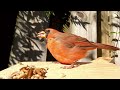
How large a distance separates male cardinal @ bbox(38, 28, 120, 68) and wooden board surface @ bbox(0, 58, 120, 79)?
82mm

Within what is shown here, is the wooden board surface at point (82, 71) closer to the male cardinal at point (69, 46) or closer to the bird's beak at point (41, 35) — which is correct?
the male cardinal at point (69, 46)

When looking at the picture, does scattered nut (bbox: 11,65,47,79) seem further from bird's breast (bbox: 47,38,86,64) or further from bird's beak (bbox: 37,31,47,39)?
bird's beak (bbox: 37,31,47,39)

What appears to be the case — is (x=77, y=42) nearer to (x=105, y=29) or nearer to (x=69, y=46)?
(x=69, y=46)

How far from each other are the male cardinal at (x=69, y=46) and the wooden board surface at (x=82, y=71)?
3.2 inches

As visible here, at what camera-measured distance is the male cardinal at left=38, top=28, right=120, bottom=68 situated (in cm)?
289

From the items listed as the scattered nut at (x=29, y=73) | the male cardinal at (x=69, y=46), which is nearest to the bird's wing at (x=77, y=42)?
the male cardinal at (x=69, y=46)

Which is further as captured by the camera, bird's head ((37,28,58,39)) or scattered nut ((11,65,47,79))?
bird's head ((37,28,58,39))

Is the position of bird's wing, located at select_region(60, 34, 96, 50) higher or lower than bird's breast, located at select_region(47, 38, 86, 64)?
higher

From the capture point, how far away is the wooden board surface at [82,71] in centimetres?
272

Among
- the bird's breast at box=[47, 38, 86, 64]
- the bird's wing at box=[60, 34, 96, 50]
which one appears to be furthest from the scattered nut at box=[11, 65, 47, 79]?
the bird's wing at box=[60, 34, 96, 50]

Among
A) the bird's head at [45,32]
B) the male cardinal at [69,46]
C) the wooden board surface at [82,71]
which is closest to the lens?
the wooden board surface at [82,71]
